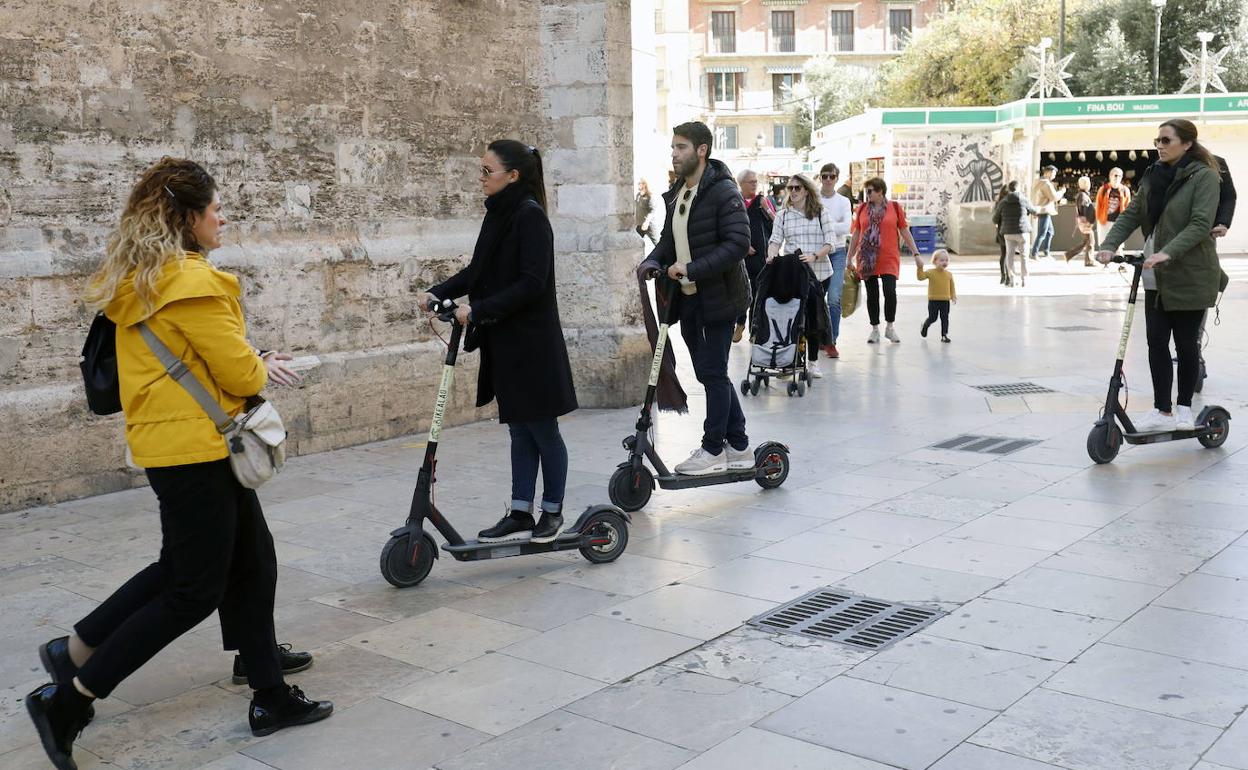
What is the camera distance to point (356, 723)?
3.82m

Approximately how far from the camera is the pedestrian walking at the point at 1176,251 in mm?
7062

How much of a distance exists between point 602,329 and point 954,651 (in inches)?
228

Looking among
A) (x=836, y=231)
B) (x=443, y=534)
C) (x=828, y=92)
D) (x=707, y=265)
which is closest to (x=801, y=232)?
(x=836, y=231)

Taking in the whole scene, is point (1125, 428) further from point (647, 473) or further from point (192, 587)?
point (192, 587)

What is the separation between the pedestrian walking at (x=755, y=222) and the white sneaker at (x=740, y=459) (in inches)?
164

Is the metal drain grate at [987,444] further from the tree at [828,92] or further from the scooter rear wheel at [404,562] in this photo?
the tree at [828,92]

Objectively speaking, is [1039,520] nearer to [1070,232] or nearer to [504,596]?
[504,596]

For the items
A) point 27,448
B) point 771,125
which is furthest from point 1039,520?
point 771,125

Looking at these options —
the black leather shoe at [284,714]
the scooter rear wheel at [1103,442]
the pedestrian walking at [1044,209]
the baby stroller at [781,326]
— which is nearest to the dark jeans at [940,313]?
the baby stroller at [781,326]

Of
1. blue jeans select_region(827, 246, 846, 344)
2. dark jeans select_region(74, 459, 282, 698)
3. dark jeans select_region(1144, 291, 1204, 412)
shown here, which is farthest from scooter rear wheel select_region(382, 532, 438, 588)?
blue jeans select_region(827, 246, 846, 344)

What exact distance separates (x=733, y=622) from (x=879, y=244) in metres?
8.96

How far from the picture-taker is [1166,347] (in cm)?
743

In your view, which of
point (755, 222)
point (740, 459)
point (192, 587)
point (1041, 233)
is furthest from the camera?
point (1041, 233)

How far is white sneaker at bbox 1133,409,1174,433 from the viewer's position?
7.36m
